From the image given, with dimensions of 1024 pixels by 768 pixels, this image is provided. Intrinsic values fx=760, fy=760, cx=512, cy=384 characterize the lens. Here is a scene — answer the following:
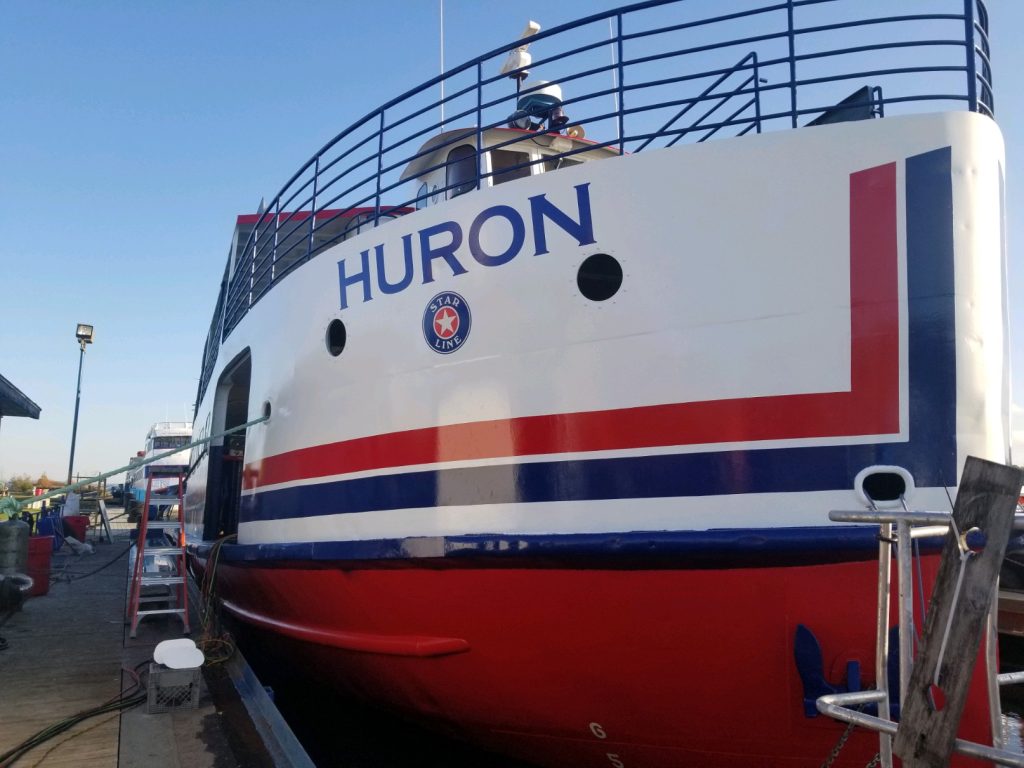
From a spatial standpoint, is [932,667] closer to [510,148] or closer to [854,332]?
[854,332]

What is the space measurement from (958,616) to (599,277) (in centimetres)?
226

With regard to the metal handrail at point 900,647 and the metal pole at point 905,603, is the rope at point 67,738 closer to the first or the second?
the metal handrail at point 900,647

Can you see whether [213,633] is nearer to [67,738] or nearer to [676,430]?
[67,738]

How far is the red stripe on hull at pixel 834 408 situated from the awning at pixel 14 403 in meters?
8.99

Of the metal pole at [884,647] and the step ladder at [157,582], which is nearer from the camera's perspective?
the metal pole at [884,647]

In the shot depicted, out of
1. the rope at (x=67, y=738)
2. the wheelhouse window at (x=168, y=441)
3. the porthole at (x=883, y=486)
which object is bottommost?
the rope at (x=67, y=738)

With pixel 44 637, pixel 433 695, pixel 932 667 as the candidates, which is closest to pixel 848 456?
pixel 932 667

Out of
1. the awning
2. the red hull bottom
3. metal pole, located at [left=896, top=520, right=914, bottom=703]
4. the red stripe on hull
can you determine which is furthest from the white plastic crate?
the awning

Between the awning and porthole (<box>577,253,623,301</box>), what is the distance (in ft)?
29.6

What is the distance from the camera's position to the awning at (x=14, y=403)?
987 centimetres

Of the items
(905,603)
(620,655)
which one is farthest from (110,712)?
(905,603)

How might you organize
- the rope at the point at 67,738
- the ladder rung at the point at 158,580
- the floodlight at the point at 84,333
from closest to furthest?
the rope at the point at 67,738, the ladder rung at the point at 158,580, the floodlight at the point at 84,333

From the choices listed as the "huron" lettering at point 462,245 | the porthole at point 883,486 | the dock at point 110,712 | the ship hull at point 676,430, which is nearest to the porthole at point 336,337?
the "huron" lettering at point 462,245

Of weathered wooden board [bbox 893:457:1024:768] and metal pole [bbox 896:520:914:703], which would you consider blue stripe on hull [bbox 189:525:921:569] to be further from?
weathered wooden board [bbox 893:457:1024:768]
